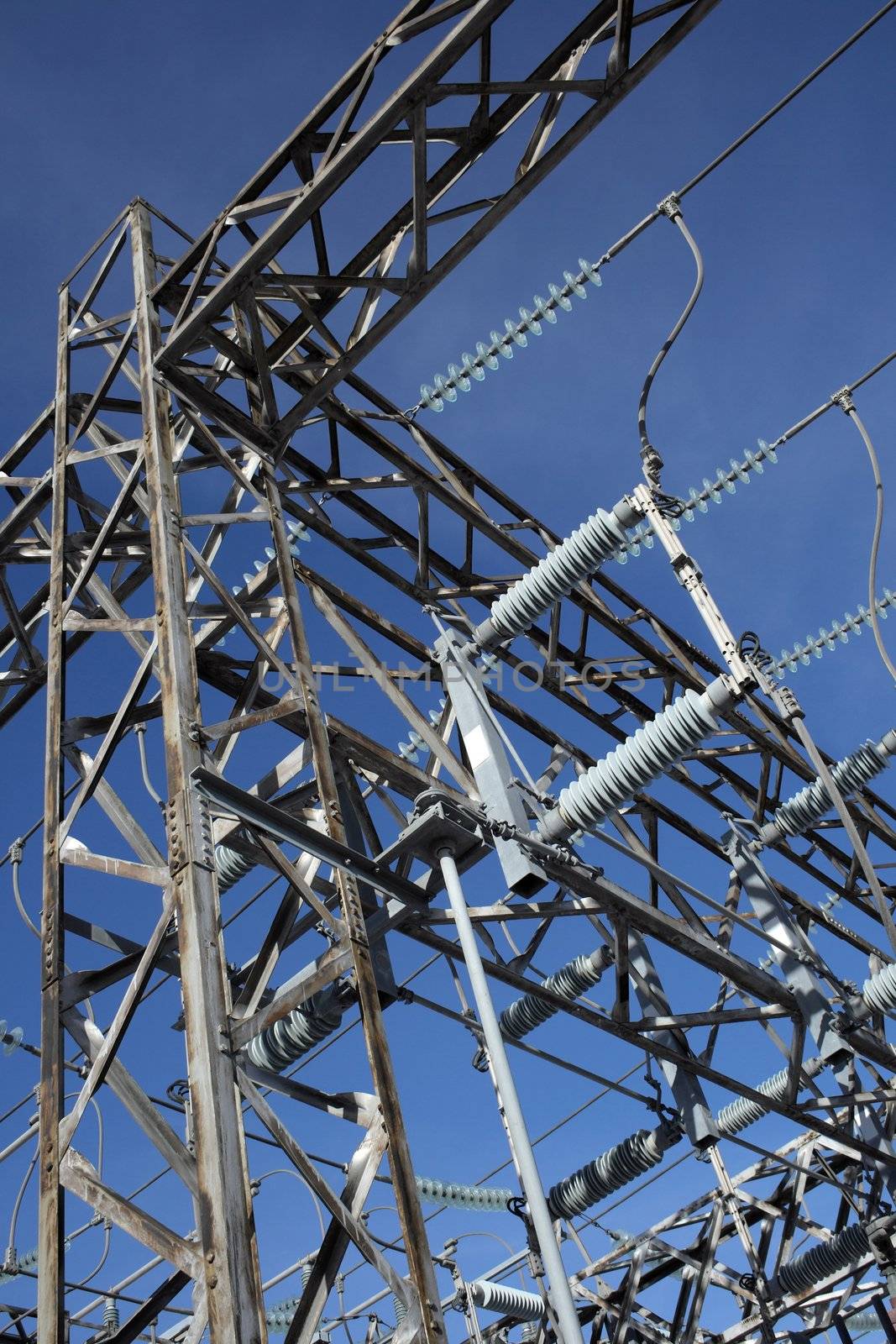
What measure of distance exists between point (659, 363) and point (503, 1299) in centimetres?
945

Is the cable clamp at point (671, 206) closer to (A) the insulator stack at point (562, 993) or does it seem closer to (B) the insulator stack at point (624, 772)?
(B) the insulator stack at point (624, 772)

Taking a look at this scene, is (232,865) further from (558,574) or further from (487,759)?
(558,574)

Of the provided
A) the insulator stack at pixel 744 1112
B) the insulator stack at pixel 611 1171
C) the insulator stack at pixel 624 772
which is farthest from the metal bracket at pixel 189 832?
the insulator stack at pixel 744 1112

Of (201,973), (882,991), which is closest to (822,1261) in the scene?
(882,991)

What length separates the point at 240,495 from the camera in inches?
349

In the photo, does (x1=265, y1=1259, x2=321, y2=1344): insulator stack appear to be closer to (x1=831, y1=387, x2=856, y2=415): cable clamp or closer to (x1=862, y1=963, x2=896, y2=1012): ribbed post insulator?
(x1=862, y1=963, x2=896, y2=1012): ribbed post insulator

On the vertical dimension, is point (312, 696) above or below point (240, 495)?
below

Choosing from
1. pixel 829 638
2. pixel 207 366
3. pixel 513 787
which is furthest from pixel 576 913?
pixel 829 638

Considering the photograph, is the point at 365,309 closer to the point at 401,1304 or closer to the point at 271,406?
the point at 271,406

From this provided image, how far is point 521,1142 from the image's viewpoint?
17.9ft

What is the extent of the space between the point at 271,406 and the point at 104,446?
1.16 m

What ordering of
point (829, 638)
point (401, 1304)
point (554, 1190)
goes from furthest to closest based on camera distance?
point (829, 638) → point (554, 1190) → point (401, 1304)

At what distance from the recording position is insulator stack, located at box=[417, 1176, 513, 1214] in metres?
13.6

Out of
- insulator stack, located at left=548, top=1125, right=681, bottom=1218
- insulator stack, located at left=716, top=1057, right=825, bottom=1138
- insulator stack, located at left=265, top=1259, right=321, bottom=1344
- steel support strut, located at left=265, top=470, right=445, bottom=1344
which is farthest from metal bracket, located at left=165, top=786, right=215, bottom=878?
insulator stack, located at left=265, top=1259, right=321, bottom=1344
